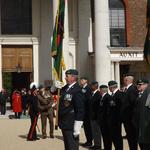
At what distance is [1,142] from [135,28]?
24349 millimetres

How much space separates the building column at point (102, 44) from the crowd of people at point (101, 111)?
14114 millimetres

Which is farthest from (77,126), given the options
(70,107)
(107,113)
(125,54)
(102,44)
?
(125,54)

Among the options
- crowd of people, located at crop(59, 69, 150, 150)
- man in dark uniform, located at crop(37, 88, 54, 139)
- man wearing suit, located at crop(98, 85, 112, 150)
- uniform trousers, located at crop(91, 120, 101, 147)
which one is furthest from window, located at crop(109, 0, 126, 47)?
man wearing suit, located at crop(98, 85, 112, 150)

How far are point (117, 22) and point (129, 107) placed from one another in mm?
28618

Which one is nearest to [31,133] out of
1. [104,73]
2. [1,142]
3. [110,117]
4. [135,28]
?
[1,142]

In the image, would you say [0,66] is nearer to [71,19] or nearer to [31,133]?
[71,19]

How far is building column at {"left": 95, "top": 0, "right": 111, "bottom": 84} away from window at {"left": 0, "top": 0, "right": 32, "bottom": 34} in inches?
244

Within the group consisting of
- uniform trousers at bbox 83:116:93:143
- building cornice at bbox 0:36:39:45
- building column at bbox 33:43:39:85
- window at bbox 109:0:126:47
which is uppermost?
window at bbox 109:0:126:47

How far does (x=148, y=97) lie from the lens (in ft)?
23.8

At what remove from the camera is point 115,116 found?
12688 mm

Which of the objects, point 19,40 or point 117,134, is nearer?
point 117,134

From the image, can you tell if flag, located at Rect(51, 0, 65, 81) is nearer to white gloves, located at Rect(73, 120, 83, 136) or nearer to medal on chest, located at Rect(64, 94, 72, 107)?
medal on chest, located at Rect(64, 94, 72, 107)

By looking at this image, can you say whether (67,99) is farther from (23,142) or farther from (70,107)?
(23,142)

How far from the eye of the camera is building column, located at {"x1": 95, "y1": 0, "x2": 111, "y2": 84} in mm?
32844
